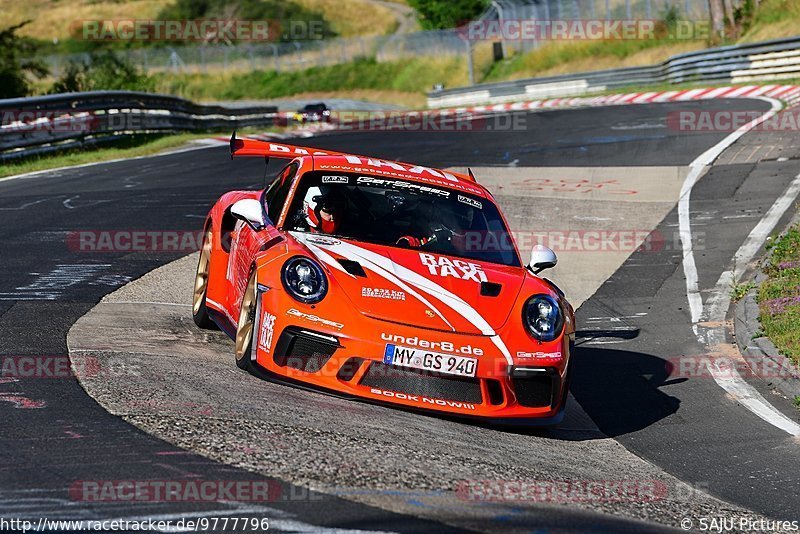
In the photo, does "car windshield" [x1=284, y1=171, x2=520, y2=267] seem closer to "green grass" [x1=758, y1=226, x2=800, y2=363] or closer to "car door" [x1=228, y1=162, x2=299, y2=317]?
"car door" [x1=228, y1=162, x2=299, y2=317]

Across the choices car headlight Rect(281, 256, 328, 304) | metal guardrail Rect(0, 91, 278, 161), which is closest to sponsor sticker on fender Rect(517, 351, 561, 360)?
car headlight Rect(281, 256, 328, 304)

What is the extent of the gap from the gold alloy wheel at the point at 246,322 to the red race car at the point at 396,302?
0.05ft

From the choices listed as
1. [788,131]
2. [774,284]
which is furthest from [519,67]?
[774,284]

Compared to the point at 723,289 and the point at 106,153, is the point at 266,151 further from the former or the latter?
the point at 106,153

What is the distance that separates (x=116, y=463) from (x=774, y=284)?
300 inches

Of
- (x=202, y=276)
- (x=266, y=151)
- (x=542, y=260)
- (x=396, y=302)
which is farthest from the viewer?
(x=202, y=276)

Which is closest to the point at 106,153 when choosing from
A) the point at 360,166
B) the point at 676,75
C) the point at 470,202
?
the point at 360,166

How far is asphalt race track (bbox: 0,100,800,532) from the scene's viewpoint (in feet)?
15.0

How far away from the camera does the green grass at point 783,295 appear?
9055 millimetres

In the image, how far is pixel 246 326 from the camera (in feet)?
22.3

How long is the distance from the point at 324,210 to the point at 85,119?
1622 centimetres

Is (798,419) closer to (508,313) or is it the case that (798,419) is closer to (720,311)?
(508,313)

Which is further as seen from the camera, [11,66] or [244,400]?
[11,66]

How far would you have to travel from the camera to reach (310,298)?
6.40m
